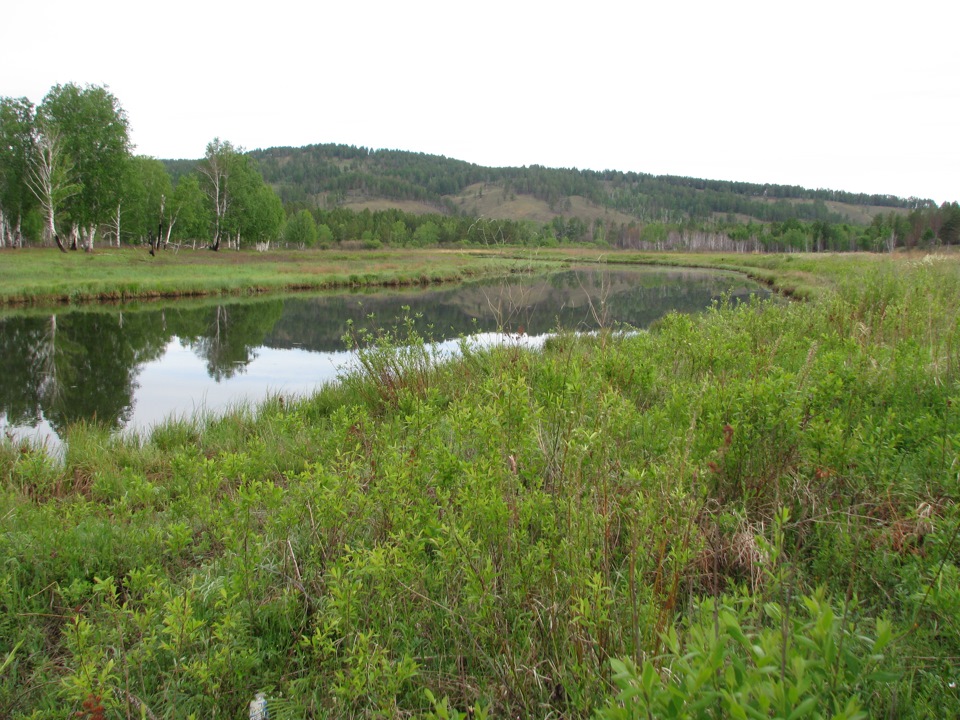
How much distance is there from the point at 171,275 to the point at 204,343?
63.5 ft

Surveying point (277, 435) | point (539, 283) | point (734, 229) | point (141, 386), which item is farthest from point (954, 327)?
point (734, 229)

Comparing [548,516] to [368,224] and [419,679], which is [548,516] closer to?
[419,679]

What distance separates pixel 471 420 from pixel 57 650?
253 cm

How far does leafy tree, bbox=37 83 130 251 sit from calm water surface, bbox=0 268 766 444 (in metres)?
20.7

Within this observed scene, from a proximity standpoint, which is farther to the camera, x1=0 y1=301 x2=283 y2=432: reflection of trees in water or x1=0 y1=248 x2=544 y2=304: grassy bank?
x1=0 y1=248 x2=544 y2=304: grassy bank

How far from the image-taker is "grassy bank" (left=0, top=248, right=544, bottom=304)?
87.2 feet

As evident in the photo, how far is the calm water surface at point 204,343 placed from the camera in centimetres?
1043

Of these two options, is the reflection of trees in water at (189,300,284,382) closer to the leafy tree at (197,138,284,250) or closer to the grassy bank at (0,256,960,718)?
the grassy bank at (0,256,960,718)

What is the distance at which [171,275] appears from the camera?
3416 centimetres

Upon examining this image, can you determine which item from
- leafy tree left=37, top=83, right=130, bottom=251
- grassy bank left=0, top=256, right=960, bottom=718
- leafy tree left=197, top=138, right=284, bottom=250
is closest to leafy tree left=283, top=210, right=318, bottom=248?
leafy tree left=197, top=138, right=284, bottom=250

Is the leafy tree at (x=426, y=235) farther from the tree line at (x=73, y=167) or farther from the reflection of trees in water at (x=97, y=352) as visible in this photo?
the reflection of trees in water at (x=97, y=352)

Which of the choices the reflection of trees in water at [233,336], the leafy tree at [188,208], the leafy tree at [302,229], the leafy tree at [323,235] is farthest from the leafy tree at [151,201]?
the leafy tree at [323,235]

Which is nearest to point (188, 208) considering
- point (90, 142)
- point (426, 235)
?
point (90, 142)

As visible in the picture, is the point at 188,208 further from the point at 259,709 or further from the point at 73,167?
the point at 259,709
